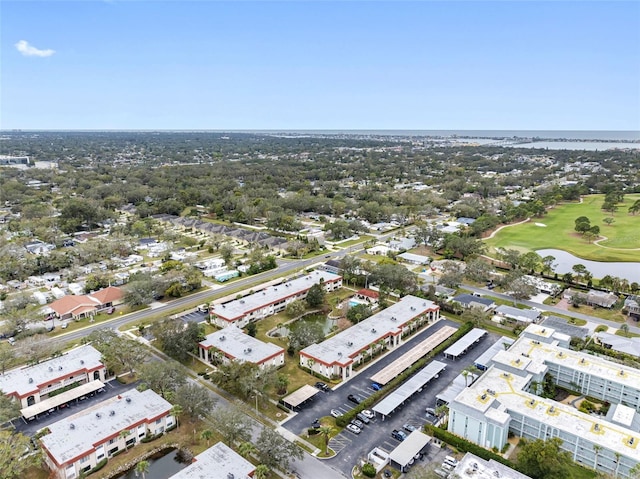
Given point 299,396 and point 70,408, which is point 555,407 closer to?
point 299,396

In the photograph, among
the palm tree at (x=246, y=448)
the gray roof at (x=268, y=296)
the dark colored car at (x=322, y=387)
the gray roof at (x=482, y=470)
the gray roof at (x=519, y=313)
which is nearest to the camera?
the gray roof at (x=482, y=470)

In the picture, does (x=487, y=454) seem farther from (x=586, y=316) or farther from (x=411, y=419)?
(x=586, y=316)

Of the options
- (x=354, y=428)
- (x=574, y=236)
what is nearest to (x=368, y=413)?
(x=354, y=428)

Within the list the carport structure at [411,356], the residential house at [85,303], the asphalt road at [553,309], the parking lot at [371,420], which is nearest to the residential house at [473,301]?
the asphalt road at [553,309]

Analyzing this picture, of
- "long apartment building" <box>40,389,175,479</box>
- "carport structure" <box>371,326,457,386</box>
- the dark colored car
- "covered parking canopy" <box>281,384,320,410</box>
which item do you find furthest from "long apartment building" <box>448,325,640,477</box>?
"long apartment building" <box>40,389,175,479</box>

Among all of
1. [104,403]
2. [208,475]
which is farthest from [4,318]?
[208,475]

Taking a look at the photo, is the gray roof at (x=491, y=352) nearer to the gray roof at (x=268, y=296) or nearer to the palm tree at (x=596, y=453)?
the palm tree at (x=596, y=453)

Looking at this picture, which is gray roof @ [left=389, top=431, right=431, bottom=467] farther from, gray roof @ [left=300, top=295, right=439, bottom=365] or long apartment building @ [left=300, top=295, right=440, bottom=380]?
gray roof @ [left=300, top=295, right=439, bottom=365]
